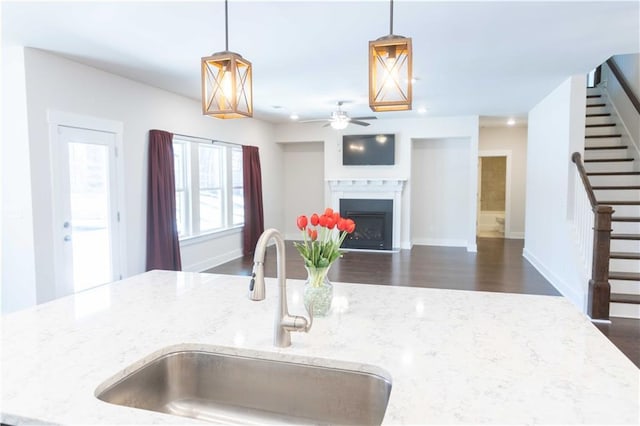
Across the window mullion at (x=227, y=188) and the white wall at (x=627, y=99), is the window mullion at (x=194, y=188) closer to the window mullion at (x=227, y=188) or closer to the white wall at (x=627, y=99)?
the window mullion at (x=227, y=188)

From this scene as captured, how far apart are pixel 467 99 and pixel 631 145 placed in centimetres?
227

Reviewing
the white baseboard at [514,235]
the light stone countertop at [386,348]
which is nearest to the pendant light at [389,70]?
the light stone countertop at [386,348]

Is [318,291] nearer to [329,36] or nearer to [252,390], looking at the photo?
[252,390]

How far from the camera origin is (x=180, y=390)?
54.7 inches

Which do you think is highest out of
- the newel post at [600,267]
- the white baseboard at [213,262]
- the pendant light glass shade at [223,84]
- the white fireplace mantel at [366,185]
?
the pendant light glass shade at [223,84]

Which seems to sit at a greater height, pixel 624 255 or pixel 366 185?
pixel 366 185

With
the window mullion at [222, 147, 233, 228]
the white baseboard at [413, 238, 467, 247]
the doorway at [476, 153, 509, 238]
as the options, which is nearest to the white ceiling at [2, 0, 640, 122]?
the window mullion at [222, 147, 233, 228]

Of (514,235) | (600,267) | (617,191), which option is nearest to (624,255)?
(600,267)

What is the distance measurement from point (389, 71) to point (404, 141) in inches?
275

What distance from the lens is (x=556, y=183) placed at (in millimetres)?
5309

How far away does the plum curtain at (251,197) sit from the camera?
756cm

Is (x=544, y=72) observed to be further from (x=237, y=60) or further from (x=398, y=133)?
(x=237, y=60)

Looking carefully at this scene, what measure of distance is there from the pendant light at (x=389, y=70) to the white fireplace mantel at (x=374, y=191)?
677 centimetres

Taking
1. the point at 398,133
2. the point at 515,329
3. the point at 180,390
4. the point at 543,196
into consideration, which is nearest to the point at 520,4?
the point at 515,329
